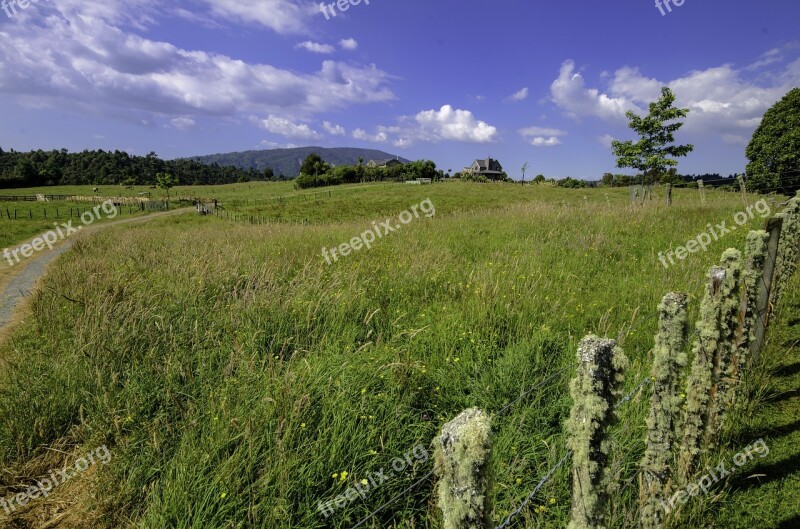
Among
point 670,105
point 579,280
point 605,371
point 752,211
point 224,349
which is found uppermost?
point 670,105

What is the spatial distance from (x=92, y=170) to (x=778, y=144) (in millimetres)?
166155

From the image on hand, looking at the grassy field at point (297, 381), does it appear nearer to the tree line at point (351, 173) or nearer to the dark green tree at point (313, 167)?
the tree line at point (351, 173)

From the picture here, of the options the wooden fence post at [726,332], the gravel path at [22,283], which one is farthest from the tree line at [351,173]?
the wooden fence post at [726,332]

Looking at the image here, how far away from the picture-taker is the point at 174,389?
3592 mm

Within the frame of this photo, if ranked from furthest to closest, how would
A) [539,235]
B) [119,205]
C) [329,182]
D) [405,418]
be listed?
[329,182] < [119,205] < [539,235] < [405,418]

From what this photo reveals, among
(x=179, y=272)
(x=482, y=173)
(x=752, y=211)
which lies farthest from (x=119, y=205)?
(x=482, y=173)

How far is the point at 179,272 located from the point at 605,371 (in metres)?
6.96

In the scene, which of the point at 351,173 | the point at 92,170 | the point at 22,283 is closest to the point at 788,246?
the point at 22,283

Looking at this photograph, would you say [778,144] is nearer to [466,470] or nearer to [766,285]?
[766,285]

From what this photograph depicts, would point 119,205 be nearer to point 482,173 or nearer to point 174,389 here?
point 174,389

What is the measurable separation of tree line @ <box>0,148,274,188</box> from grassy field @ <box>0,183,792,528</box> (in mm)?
101411

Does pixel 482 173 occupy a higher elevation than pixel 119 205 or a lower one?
higher

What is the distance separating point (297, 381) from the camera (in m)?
3.41

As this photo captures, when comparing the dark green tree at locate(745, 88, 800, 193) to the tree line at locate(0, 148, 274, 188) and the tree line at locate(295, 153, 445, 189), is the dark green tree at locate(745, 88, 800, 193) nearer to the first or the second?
the tree line at locate(295, 153, 445, 189)
